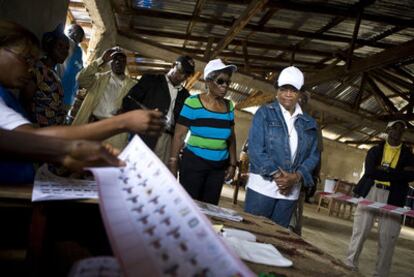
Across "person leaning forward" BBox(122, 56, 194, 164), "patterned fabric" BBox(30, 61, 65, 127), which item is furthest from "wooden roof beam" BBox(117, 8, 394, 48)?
"patterned fabric" BBox(30, 61, 65, 127)

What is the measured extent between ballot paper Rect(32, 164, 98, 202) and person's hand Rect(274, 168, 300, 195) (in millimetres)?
1442

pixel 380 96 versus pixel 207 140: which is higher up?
pixel 380 96

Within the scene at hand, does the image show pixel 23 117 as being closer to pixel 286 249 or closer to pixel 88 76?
pixel 286 249

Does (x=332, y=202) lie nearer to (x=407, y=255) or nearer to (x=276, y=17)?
(x=407, y=255)

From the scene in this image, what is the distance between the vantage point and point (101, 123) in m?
1.11

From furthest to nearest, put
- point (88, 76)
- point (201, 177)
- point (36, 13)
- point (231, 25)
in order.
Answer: point (231, 25) < point (88, 76) < point (36, 13) < point (201, 177)

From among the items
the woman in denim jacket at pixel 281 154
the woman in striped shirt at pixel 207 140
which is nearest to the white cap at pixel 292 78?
the woman in denim jacket at pixel 281 154

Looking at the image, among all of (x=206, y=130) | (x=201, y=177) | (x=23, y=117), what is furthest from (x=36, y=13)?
(x=23, y=117)

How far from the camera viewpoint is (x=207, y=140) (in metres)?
2.98

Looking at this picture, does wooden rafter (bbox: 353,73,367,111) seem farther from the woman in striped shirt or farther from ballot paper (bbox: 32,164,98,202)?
ballot paper (bbox: 32,164,98,202)

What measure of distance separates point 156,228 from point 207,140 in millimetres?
2238

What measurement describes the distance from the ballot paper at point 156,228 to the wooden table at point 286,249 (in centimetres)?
37

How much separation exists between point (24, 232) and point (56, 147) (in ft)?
2.15

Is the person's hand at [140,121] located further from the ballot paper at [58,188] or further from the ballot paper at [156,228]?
the ballot paper at [58,188]
